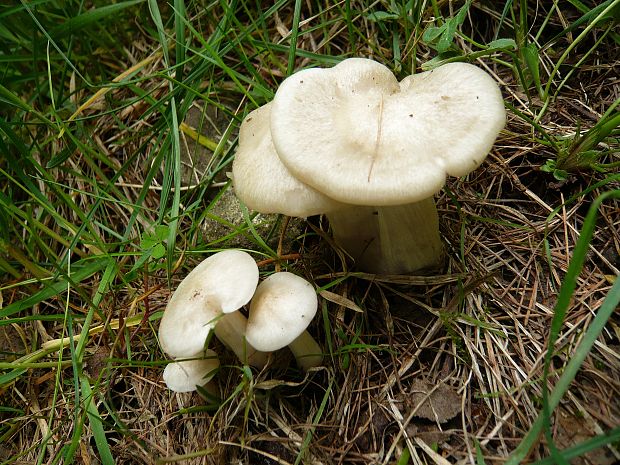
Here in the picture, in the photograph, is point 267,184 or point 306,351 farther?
point 306,351

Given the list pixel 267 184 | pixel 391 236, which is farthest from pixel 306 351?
pixel 267 184

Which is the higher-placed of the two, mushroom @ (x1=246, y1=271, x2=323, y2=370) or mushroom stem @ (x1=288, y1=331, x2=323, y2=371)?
mushroom @ (x1=246, y1=271, x2=323, y2=370)

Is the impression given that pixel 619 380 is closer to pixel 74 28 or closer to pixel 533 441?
pixel 533 441

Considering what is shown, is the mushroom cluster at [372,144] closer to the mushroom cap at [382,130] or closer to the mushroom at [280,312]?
the mushroom cap at [382,130]

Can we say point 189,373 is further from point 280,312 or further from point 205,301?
point 280,312

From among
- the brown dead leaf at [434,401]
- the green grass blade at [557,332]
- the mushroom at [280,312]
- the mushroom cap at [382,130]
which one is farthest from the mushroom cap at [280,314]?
the green grass blade at [557,332]

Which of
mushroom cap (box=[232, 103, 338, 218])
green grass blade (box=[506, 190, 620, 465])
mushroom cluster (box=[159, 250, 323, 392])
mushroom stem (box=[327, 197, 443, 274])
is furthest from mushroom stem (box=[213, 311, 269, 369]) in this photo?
green grass blade (box=[506, 190, 620, 465])

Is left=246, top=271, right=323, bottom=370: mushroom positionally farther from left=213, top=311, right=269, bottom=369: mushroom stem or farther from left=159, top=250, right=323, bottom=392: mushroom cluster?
left=213, top=311, right=269, bottom=369: mushroom stem
